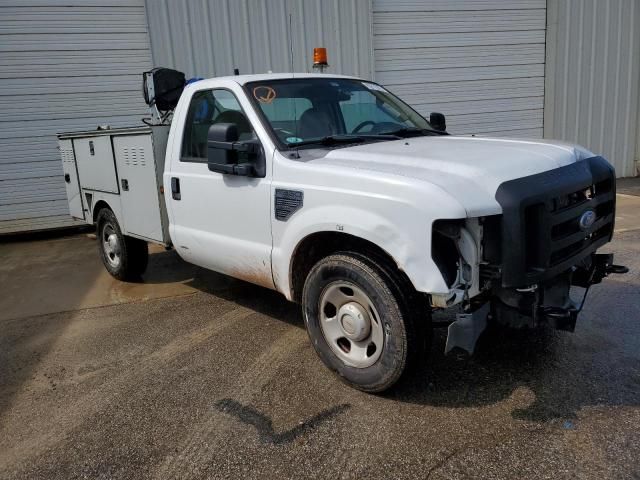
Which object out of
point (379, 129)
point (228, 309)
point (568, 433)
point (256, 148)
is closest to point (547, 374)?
point (568, 433)

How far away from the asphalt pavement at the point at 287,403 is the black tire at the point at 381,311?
12 cm

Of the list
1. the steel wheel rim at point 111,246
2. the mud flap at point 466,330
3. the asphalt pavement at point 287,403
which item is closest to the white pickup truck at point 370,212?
the mud flap at point 466,330

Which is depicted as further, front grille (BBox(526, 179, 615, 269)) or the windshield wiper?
the windshield wiper

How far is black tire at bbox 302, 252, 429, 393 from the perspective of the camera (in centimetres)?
301

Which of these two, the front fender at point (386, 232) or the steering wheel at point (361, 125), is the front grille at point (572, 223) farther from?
the steering wheel at point (361, 125)

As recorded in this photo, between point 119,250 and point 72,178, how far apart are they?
124 cm

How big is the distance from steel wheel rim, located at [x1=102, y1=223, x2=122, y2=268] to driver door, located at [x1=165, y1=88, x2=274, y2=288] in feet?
4.85

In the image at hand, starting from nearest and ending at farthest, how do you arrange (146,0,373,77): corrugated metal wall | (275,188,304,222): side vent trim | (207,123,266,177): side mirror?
(275,188,304,222): side vent trim < (207,123,266,177): side mirror < (146,0,373,77): corrugated metal wall

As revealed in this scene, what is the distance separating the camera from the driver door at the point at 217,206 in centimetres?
386

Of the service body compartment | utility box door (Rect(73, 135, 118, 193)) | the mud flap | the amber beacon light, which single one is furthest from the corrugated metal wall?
the mud flap

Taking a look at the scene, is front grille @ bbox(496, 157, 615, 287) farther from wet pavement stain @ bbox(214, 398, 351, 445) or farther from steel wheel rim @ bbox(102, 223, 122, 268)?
steel wheel rim @ bbox(102, 223, 122, 268)

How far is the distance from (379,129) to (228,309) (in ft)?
6.94

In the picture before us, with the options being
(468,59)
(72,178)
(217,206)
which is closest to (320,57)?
(217,206)

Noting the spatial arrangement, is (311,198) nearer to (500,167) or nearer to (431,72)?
(500,167)
